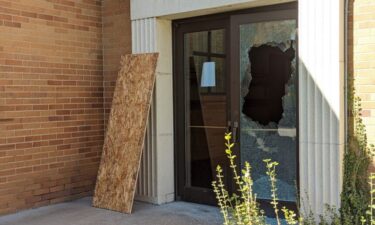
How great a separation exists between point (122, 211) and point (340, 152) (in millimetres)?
2576

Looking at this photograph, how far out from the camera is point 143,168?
236 inches

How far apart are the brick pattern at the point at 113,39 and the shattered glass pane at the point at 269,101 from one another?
5.66 feet

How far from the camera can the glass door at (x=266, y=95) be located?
5000mm

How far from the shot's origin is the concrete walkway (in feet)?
16.6

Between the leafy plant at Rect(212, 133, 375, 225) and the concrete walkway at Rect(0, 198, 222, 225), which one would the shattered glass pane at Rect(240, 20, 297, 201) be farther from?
the concrete walkway at Rect(0, 198, 222, 225)

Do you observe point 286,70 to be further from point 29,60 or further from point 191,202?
point 29,60

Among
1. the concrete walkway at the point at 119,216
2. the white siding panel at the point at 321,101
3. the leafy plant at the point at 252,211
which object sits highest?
the white siding panel at the point at 321,101

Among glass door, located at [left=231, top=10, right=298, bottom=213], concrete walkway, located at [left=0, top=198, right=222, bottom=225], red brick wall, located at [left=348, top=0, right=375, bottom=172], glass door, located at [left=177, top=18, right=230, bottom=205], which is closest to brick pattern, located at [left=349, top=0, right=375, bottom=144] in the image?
red brick wall, located at [left=348, top=0, right=375, bottom=172]

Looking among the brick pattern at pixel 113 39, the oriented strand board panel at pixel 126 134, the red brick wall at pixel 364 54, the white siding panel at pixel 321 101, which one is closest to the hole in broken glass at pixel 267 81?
the white siding panel at pixel 321 101

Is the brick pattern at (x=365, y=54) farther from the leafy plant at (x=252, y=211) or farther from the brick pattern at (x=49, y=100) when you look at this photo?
the brick pattern at (x=49, y=100)

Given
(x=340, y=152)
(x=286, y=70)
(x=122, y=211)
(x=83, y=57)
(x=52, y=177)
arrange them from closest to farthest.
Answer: (x=340, y=152)
(x=286, y=70)
(x=122, y=211)
(x=52, y=177)
(x=83, y=57)

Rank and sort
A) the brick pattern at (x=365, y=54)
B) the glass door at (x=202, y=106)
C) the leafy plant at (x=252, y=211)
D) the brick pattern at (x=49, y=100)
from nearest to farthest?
the leafy plant at (x=252, y=211)
the brick pattern at (x=365, y=54)
the brick pattern at (x=49, y=100)
the glass door at (x=202, y=106)

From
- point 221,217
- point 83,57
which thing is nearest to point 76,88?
point 83,57

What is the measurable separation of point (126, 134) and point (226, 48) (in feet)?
5.24
